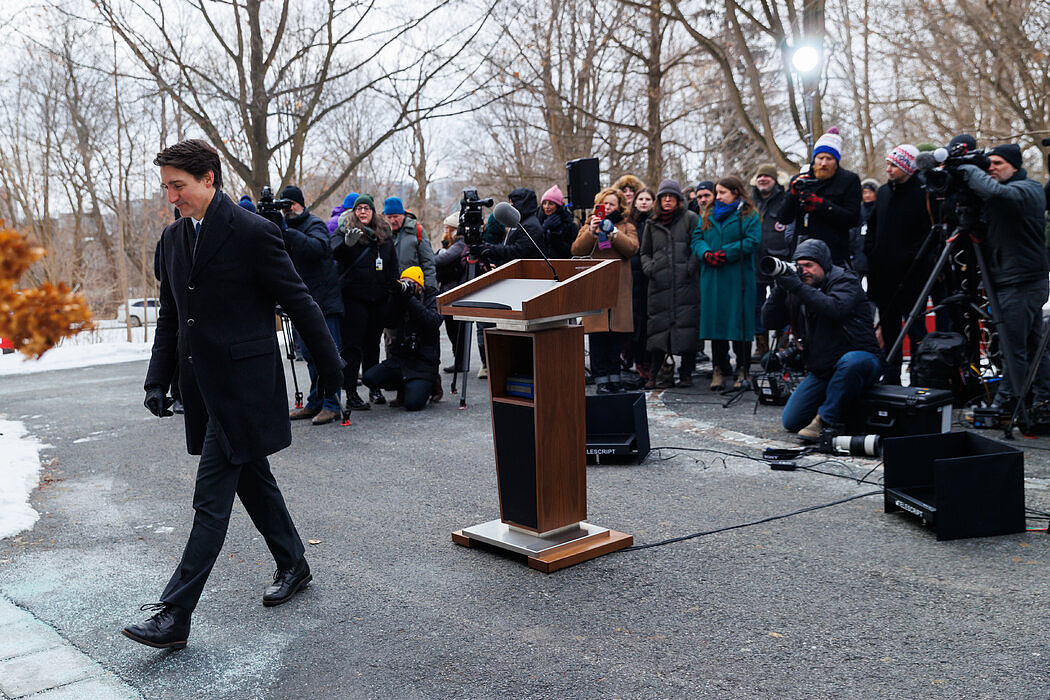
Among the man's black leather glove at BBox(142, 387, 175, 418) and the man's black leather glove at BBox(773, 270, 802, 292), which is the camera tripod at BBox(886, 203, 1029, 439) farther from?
the man's black leather glove at BBox(142, 387, 175, 418)

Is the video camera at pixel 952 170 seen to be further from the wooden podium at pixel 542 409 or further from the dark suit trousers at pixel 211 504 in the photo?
the dark suit trousers at pixel 211 504

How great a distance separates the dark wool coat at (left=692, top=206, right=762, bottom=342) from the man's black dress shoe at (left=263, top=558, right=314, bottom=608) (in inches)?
223

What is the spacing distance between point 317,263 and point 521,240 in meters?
1.96

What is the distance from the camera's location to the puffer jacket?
686 centimetres

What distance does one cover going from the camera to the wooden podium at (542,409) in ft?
14.9

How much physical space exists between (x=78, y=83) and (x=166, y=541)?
21486mm

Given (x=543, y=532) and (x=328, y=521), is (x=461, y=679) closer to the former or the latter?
(x=543, y=532)

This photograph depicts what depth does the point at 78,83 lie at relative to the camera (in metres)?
23.2

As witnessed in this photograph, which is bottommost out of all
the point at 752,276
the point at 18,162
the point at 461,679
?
the point at 461,679

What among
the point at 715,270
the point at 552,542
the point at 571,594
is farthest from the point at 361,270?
the point at 571,594

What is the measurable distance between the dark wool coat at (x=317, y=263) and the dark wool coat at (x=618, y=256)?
233 cm

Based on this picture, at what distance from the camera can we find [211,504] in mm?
3906

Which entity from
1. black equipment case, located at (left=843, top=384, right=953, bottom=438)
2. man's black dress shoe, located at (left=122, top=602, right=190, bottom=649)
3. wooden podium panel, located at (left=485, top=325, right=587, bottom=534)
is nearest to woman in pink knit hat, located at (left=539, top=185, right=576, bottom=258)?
black equipment case, located at (left=843, top=384, right=953, bottom=438)

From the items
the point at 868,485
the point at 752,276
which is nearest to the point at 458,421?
the point at 752,276
